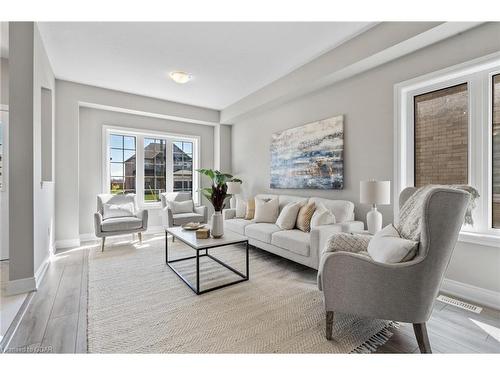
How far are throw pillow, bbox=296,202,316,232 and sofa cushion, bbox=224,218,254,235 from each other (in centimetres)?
89

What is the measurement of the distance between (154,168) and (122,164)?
2.02ft

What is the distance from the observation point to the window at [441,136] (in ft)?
7.55

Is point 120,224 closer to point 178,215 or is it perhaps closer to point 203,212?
→ point 178,215

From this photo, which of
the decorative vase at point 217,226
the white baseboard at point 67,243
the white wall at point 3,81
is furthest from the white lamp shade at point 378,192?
the white wall at point 3,81

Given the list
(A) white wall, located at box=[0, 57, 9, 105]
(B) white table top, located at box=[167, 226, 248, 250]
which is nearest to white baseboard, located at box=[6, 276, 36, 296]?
(B) white table top, located at box=[167, 226, 248, 250]

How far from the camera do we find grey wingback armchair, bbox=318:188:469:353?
51.8 inches

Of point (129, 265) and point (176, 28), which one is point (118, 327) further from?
point (176, 28)

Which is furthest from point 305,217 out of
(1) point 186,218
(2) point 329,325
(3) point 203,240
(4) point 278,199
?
(1) point 186,218

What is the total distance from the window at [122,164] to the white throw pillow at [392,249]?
467 centimetres

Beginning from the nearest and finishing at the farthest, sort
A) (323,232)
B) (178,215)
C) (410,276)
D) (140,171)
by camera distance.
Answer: (410,276), (323,232), (178,215), (140,171)

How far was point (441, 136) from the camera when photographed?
8.03 ft

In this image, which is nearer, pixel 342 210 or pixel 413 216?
pixel 413 216
